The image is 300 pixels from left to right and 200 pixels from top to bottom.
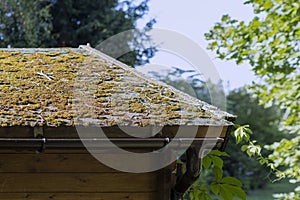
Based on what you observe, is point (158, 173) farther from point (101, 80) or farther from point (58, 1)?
point (58, 1)

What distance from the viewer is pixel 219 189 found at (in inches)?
115

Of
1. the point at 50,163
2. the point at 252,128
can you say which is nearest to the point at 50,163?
the point at 50,163

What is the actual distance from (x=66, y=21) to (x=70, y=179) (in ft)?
28.4

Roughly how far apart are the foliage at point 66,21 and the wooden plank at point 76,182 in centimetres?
771

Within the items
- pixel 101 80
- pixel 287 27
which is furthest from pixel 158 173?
pixel 287 27

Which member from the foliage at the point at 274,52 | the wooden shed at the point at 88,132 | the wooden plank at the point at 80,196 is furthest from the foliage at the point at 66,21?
the wooden plank at the point at 80,196

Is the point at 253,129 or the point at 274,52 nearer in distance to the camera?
the point at 274,52

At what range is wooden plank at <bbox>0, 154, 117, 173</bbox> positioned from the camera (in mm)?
2426

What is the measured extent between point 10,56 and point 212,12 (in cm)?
676

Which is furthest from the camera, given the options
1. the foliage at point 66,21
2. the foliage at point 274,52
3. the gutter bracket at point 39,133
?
the foliage at point 66,21

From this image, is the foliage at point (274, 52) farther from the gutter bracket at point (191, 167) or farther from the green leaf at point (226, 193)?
Result: the gutter bracket at point (191, 167)

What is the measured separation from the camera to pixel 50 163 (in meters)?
2.46

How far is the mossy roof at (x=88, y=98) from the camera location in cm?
228

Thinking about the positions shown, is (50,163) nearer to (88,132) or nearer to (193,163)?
(88,132)
